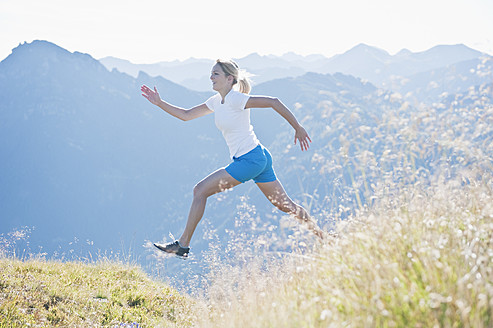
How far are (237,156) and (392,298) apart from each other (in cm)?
238

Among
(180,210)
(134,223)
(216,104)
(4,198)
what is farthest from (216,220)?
(216,104)

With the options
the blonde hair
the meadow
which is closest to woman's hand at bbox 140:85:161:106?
the blonde hair

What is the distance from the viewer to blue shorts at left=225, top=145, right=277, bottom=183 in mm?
3729

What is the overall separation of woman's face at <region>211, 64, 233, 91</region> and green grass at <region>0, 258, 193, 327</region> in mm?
2158

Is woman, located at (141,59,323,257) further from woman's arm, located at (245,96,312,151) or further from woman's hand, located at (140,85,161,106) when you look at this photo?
woman's hand, located at (140,85,161,106)

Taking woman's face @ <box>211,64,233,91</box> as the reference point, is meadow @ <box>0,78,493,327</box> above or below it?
below

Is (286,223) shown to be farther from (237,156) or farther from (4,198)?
(4,198)

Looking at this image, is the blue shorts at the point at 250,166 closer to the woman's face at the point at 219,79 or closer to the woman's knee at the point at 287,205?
the woman's knee at the point at 287,205

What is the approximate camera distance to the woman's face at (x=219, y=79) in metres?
4.03

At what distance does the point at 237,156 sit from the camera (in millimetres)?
3834

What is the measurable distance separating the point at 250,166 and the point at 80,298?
6.29ft

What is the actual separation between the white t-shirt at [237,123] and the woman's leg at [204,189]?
0.91 ft

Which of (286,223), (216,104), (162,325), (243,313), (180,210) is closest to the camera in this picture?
(243,313)

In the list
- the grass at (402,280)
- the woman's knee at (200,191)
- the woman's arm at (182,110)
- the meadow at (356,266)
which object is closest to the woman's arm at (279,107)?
the meadow at (356,266)
